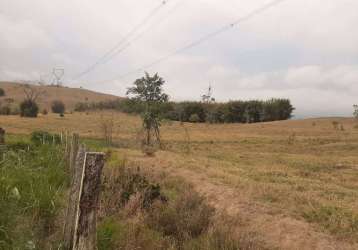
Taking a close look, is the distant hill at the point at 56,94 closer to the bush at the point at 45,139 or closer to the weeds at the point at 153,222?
the bush at the point at 45,139

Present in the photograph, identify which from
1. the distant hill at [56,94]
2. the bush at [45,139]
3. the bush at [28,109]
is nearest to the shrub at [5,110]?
the bush at [28,109]

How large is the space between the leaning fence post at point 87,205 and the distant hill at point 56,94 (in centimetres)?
9154

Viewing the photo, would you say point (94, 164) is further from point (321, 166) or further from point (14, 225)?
point (321, 166)

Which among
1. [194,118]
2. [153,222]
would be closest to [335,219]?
[153,222]

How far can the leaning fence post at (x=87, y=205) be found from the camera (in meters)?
4.39

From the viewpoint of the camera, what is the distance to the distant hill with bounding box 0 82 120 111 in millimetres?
99450

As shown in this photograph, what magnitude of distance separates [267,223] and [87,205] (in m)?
5.15

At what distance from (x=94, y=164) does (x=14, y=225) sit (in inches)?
44.8

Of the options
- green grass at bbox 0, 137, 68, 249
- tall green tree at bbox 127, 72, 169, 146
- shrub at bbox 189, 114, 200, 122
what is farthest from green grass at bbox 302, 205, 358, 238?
shrub at bbox 189, 114, 200, 122

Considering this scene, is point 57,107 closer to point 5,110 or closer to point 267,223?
point 5,110

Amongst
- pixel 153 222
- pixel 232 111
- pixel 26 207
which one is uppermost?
pixel 232 111

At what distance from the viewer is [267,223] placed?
28.8ft

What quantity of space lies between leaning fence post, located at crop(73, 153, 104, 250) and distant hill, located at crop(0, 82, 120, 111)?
91540mm

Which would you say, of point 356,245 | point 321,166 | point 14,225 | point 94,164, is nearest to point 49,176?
point 14,225
